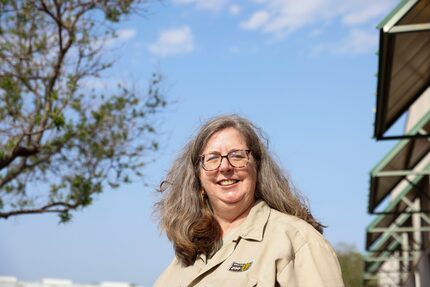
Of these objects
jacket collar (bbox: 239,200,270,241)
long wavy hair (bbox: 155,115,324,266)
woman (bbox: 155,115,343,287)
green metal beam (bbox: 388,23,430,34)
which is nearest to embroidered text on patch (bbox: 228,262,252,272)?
woman (bbox: 155,115,343,287)

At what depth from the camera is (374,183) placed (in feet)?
40.3

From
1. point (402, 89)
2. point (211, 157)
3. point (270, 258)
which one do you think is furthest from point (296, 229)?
point (402, 89)

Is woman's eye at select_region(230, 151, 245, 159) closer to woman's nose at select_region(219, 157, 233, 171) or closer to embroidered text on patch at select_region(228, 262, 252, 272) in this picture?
woman's nose at select_region(219, 157, 233, 171)

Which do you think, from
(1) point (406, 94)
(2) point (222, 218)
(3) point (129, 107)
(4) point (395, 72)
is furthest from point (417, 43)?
(3) point (129, 107)

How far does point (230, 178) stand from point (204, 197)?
332mm

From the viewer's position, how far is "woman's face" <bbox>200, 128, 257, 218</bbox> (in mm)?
3492

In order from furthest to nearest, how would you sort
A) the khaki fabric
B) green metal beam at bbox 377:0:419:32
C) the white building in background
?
the white building in background → green metal beam at bbox 377:0:419:32 → the khaki fabric

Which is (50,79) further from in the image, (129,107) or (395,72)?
(395,72)

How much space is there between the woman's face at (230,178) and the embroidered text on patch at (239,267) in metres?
0.32

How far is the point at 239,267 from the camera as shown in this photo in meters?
3.28

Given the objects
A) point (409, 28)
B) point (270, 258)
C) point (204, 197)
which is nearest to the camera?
point (270, 258)

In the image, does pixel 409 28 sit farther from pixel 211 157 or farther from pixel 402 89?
pixel 211 157

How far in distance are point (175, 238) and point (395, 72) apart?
4641 mm

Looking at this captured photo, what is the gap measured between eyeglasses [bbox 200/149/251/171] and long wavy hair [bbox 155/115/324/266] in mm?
66
